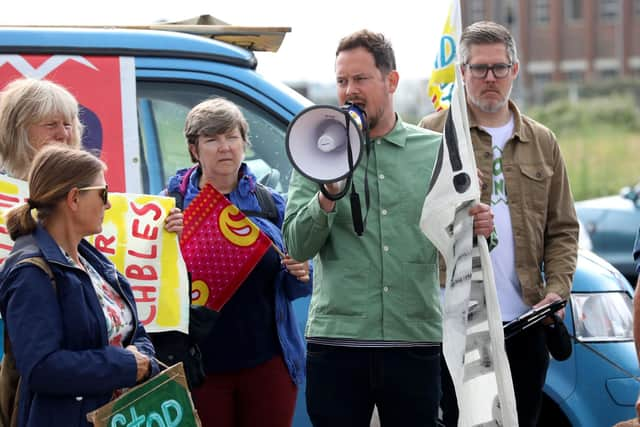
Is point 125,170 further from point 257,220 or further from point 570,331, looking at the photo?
point 570,331

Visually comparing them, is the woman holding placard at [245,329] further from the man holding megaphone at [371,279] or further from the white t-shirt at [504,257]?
the white t-shirt at [504,257]

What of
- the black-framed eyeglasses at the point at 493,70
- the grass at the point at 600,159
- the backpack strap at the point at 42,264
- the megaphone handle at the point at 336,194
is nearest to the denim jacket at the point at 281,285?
the megaphone handle at the point at 336,194

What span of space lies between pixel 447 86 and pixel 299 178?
2.74 m

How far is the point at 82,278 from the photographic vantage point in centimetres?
311

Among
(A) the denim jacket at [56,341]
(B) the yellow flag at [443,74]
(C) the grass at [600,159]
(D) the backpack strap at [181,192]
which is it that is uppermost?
(B) the yellow flag at [443,74]

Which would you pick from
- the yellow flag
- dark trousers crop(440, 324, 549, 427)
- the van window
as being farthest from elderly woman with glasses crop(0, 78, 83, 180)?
the yellow flag

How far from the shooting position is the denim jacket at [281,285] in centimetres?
403

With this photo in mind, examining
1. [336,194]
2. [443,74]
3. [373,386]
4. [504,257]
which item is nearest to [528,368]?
[504,257]

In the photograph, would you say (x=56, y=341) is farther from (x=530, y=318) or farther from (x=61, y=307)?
(x=530, y=318)

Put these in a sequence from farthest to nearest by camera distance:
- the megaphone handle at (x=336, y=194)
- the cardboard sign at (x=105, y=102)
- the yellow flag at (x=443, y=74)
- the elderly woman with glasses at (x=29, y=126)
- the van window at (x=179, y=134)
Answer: the yellow flag at (x=443, y=74) → the van window at (x=179, y=134) → the cardboard sign at (x=105, y=102) → the elderly woman with glasses at (x=29, y=126) → the megaphone handle at (x=336, y=194)

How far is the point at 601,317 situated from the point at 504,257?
2.47ft

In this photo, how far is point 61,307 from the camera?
3035 mm

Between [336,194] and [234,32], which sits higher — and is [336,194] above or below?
below

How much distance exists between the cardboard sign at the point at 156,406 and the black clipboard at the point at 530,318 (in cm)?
136
